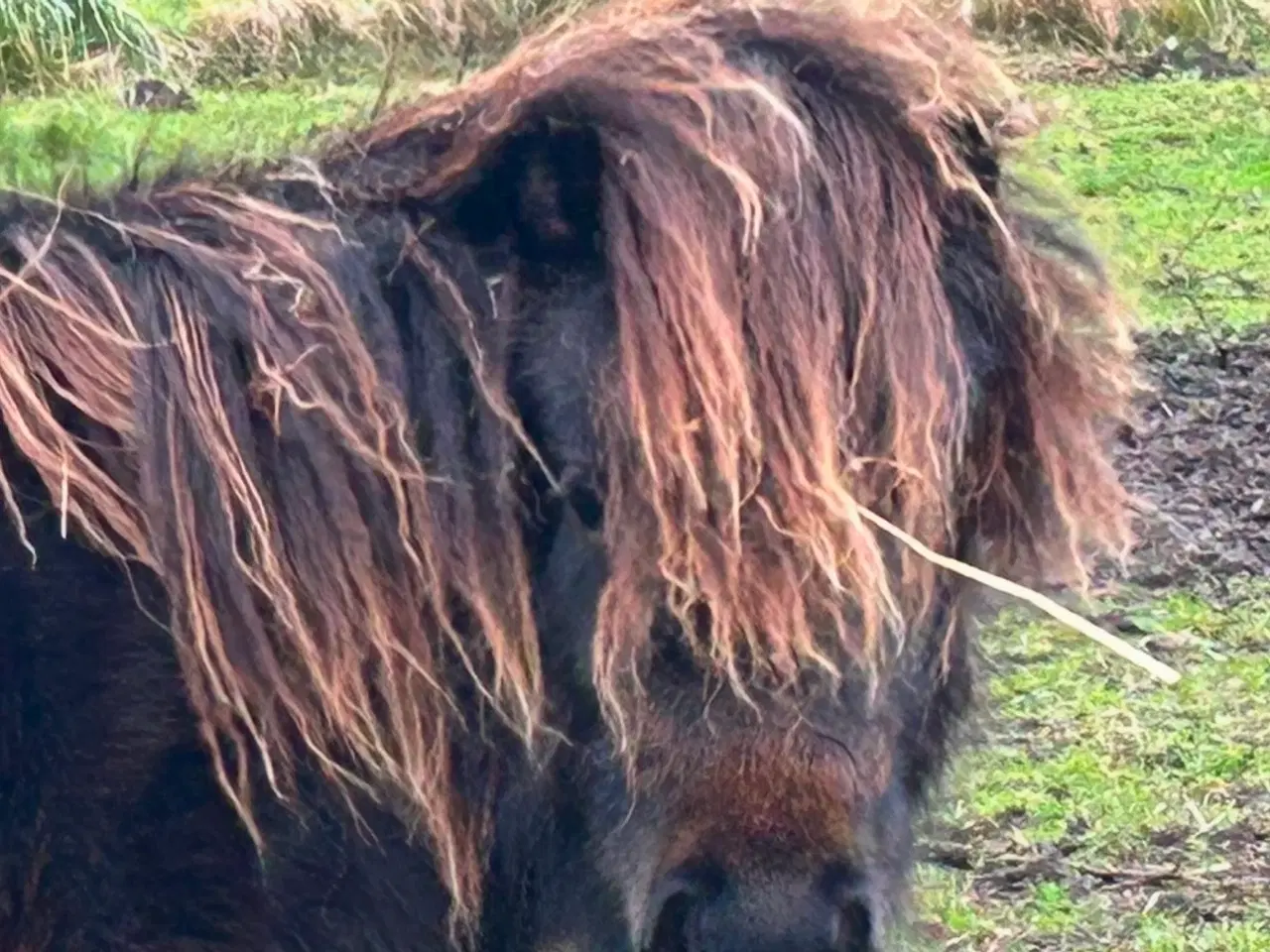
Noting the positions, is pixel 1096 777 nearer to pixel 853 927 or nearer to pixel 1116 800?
pixel 1116 800

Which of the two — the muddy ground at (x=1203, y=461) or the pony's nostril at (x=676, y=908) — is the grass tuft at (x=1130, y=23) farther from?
the pony's nostril at (x=676, y=908)

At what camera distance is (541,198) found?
6.25 ft

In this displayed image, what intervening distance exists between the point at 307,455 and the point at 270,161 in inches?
14.5

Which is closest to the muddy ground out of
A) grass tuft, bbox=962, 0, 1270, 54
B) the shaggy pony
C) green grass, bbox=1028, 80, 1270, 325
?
green grass, bbox=1028, 80, 1270, 325

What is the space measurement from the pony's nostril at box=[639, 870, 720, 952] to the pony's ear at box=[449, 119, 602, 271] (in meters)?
0.60

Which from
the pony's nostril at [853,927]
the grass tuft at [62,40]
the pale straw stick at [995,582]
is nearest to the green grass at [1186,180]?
the pale straw stick at [995,582]

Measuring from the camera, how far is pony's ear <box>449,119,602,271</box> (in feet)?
6.21

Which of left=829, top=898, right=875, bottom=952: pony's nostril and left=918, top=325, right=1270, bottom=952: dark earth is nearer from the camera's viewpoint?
left=829, top=898, right=875, bottom=952: pony's nostril

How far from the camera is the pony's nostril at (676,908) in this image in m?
1.81

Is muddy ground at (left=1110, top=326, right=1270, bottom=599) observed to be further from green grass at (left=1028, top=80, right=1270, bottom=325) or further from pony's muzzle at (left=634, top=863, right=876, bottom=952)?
pony's muzzle at (left=634, top=863, right=876, bottom=952)

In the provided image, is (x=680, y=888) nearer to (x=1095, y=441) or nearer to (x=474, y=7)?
(x=1095, y=441)

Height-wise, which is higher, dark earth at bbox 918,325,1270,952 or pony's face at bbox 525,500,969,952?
pony's face at bbox 525,500,969,952

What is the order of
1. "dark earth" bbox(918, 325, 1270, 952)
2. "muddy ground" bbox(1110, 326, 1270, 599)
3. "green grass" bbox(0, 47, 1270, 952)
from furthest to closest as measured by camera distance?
"muddy ground" bbox(1110, 326, 1270, 599) < "dark earth" bbox(918, 325, 1270, 952) < "green grass" bbox(0, 47, 1270, 952)

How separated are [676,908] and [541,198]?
2.26 ft
